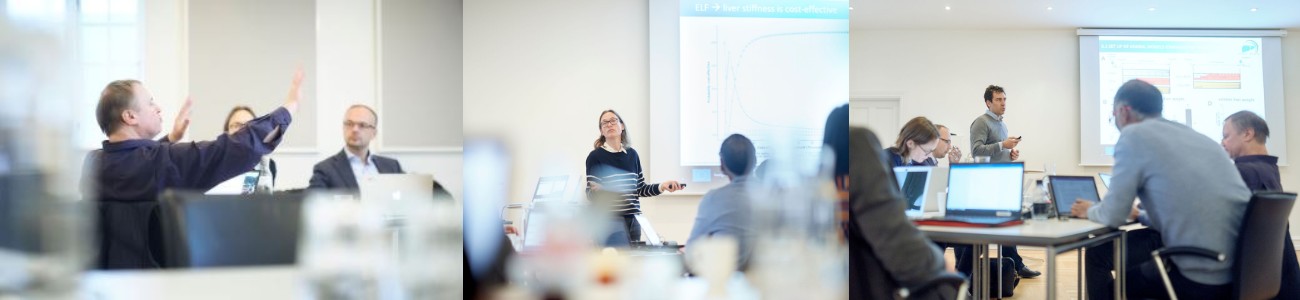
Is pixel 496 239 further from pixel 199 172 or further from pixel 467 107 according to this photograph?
pixel 199 172

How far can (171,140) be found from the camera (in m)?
1.22

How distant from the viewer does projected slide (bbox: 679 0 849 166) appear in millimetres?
999

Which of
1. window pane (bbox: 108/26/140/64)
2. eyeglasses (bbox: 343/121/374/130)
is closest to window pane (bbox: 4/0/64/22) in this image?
eyeglasses (bbox: 343/121/374/130)

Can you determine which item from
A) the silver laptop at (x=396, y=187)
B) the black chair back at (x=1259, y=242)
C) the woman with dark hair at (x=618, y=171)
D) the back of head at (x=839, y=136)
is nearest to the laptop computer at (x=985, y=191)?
the black chair back at (x=1259, y=242)

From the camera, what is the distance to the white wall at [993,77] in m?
6.00

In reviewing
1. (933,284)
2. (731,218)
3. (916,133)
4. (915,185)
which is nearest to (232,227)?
(731,218)

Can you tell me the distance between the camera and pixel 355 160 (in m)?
1.09

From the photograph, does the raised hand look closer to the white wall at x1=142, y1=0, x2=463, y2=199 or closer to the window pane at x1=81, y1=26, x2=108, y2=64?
the white wall at x1=142, y1=0, x2=463, y2=199

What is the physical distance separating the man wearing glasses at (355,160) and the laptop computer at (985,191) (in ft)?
6.07

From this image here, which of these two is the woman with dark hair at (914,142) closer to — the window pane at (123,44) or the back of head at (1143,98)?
the back of head at (1143,98)

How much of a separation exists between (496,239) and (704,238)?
0.27 meters

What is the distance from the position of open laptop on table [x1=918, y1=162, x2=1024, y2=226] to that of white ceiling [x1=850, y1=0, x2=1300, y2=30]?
110 inches

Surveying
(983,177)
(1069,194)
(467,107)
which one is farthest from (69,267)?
(1069,194)

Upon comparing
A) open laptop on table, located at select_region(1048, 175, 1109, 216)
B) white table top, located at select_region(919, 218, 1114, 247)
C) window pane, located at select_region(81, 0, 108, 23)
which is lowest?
white table top, located at select_region(919, 218, 1114, 247)
